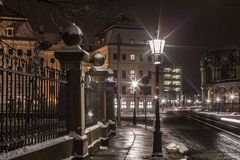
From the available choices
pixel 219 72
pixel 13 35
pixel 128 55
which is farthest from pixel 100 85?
pixel 219 72

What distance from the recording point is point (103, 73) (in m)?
19.7

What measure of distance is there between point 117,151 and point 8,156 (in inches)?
397

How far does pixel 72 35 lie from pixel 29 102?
389 cm

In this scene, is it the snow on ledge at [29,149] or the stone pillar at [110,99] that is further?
the stone pillar at [110,99]

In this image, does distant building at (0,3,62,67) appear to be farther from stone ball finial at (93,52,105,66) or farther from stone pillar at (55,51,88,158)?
stone ball finial at (93,52,105,66)

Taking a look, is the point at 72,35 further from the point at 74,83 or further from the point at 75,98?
the point at 75,98

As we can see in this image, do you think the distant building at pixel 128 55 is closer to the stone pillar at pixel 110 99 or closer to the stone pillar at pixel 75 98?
the stone pillar at pixel 110 99

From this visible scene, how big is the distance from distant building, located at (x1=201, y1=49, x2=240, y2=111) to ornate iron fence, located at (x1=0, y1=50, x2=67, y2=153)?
8739cm

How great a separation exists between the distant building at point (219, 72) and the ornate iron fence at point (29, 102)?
87391 mm

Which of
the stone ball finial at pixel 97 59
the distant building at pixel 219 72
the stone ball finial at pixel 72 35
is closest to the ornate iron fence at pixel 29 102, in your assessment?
the stone ball finial at pixel 72 35

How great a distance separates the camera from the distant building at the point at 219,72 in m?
102

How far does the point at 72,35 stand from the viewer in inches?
498

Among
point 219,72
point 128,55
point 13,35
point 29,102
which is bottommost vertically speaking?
point 29,102

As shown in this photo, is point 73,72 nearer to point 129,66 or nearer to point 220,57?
point 129,66
